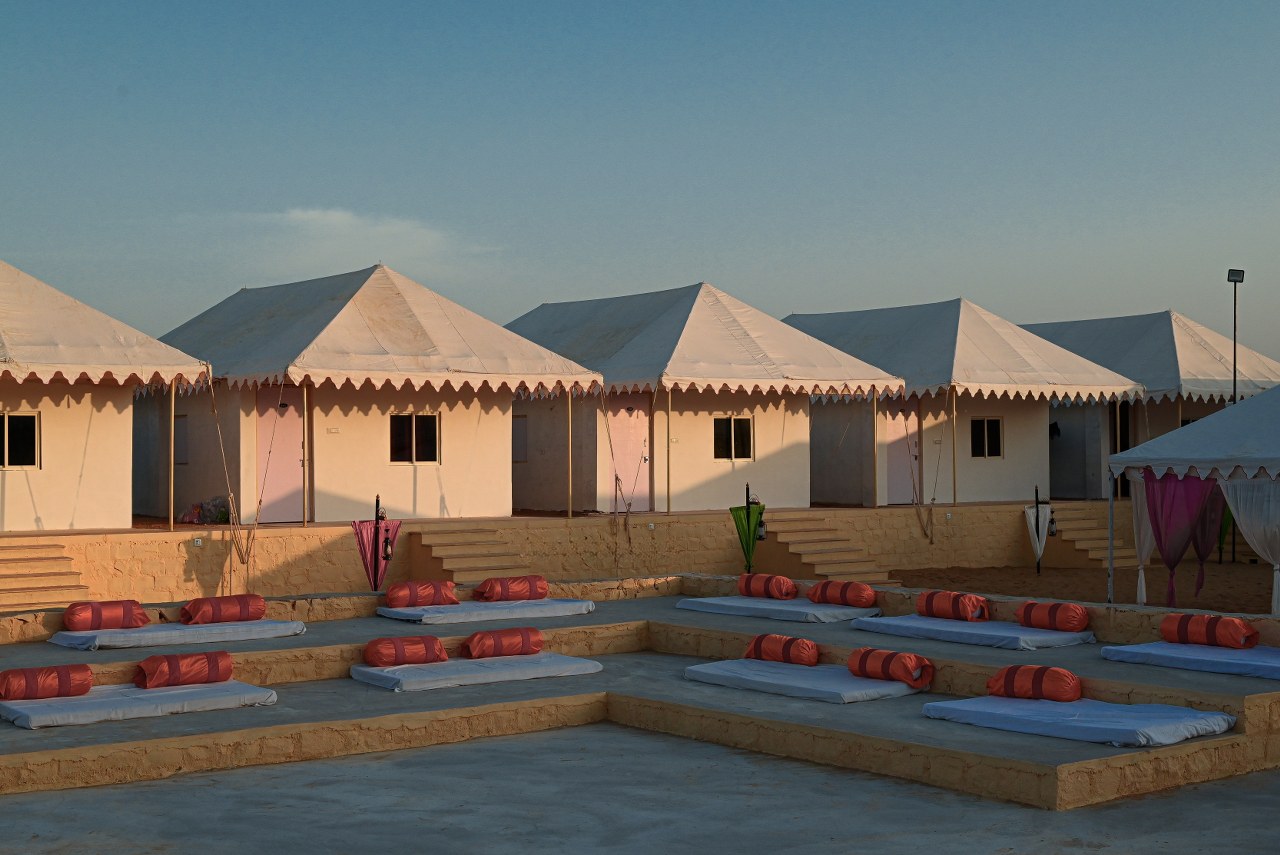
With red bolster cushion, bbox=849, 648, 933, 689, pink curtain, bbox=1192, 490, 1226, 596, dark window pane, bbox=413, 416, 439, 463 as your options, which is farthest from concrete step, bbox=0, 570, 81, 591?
pink curtain, bbox=1192, 490, 1226, 596

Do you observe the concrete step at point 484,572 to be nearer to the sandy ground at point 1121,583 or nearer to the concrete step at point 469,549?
the concrete step at point 469,549

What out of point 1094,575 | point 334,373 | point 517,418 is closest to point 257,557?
point 334,373

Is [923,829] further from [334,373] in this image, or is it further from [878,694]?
[334,373]

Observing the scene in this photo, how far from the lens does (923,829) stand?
8.40m

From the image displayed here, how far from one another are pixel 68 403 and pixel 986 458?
657 inches

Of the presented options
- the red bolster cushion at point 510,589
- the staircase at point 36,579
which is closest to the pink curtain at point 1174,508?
the red bolster cushion at point 510,589

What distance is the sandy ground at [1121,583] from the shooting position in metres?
19.2

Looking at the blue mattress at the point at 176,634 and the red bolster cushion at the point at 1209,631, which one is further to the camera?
the blue mattress at the point at 176,634

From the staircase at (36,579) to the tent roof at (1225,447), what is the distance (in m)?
12.0

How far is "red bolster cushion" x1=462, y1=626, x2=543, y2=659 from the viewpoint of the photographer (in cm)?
1360

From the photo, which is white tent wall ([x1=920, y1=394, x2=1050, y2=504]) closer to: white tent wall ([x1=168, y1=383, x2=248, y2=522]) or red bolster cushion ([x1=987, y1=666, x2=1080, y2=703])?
white tent wall ([x1=168, y1=383, x2=248, y2=522])

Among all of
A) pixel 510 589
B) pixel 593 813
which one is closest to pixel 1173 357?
pixel 510 589

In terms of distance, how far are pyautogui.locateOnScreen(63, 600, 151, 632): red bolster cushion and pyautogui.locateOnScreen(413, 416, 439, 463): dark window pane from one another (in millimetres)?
7706

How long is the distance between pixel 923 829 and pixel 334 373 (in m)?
12.8
